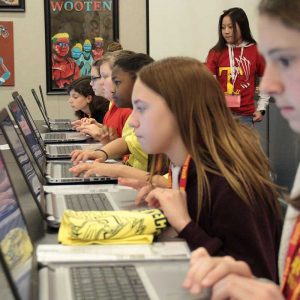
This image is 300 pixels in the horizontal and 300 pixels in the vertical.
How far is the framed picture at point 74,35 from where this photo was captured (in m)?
5.77

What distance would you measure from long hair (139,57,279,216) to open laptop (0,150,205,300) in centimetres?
31

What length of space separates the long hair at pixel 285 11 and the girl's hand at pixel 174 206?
592mm

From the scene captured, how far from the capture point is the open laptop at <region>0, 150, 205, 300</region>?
93 cm

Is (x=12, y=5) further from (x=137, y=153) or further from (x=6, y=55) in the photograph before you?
(x=137, y=153)

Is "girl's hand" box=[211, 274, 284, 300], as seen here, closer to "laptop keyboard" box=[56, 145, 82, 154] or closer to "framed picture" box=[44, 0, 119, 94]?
"laptop keyboard" box=[56, 145, 82, 154]

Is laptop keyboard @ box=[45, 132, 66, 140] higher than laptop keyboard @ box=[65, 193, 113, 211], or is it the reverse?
laptop keyboard @ box=[65, 193, 113, 211]

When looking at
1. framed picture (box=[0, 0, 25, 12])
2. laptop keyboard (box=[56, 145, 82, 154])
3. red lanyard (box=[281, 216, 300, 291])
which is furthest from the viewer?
framed picture (box=[0, 0, 25, 12])

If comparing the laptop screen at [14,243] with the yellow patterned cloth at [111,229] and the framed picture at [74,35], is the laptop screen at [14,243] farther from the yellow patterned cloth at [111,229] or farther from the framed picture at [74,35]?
the framed picture at [74,35]

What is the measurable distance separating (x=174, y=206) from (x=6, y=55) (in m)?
4.78

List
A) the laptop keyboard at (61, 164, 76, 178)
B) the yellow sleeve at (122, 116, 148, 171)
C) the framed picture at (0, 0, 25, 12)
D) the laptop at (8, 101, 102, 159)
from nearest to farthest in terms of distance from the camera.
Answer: the laptop keyboard at (61, 164, 76, 178) < the yellow sleeve at (122, 116, 148, 171) < the laptop at (8, 101, 102, 159) < the framed picture at (0, 0, 25, 12)

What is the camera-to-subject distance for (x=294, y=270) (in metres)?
0.96

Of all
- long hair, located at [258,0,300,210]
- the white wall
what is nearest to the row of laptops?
long hair, located at [258,0,300,210]

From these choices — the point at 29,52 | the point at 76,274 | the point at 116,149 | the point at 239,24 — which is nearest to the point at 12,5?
the point at 29,52

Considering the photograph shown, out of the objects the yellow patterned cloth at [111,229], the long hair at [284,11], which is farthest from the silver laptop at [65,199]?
the long hair at [284,11]
